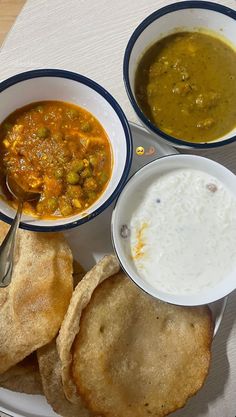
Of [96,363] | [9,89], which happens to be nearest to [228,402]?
[96,363]

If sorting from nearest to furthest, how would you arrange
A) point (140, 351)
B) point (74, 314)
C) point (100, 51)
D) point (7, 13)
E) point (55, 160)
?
point (74, 314), point (55, 160), point (140, 351), point (100, 51), point (7, 13)

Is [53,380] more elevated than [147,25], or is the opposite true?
[147,25]

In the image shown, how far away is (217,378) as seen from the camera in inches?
129

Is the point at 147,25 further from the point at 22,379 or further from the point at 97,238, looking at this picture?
the point at 22,379

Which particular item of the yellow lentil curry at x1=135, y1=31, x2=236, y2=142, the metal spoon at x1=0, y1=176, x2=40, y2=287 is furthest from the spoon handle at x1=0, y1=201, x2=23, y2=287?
the yellow lentil curry at x1=135, y1=31, x2=236, y2=142

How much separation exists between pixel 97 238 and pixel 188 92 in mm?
872

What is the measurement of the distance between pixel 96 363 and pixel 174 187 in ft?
3.10

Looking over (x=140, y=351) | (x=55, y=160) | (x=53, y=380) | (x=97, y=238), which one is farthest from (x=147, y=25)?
(x=53, y=380)

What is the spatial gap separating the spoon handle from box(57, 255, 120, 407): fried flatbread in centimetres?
33

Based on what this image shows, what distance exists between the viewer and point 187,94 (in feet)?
10.2

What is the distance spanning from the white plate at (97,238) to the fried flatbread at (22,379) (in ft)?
0.27

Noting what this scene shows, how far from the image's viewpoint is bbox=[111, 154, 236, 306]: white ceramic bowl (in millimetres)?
2963

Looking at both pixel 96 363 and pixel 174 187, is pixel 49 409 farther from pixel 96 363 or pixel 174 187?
pixel 174 187

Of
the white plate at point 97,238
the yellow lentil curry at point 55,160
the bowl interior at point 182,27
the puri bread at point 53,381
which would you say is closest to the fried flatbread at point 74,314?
the puri bread at point 53,381
